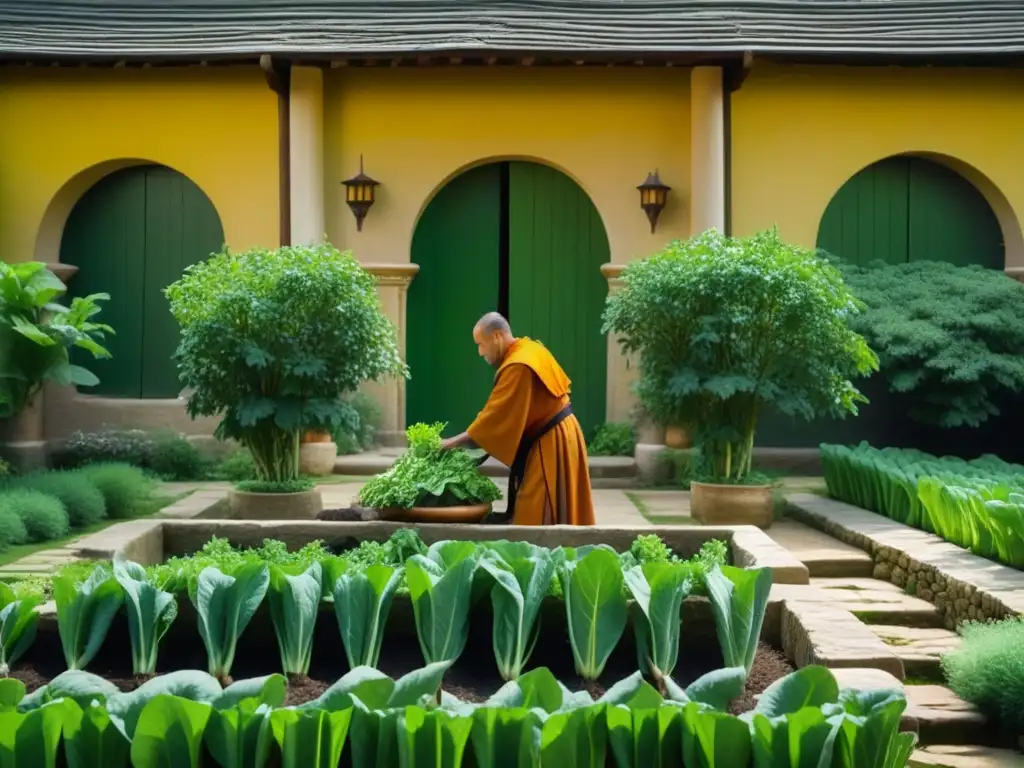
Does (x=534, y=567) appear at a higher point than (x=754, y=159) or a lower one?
lower

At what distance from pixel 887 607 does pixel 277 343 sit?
442 cm

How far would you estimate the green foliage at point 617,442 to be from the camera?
1191cm

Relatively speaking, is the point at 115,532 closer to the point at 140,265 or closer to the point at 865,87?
the point at 140,265

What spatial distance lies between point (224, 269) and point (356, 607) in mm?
5204

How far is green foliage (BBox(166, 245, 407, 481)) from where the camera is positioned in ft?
28.4

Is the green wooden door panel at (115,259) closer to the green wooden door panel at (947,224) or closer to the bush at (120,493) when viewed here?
the bush at (120,493)

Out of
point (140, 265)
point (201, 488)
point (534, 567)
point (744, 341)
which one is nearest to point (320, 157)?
point (140, 265)

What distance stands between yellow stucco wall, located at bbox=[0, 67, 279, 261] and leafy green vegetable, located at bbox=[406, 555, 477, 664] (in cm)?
874

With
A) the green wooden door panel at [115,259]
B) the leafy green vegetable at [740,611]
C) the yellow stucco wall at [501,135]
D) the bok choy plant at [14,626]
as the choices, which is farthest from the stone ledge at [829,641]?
the green wooden door panel at [115,259]

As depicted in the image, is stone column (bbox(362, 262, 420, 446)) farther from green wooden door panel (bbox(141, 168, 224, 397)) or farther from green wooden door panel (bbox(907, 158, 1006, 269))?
green wooden door panel (bbox(907, 158, 1006, 269))

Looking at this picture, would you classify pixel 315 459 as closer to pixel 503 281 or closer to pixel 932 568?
pixel 503 281

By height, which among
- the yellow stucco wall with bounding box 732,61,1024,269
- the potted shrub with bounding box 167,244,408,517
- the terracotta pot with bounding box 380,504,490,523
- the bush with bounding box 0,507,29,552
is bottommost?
the bush with bounding box 0,507,29,552

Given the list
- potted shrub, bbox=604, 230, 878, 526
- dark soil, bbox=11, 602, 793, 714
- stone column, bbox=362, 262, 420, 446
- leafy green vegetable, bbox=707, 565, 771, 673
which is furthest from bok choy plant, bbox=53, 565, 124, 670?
stone column, bbox=362, 262, 420, 446

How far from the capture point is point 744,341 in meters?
8.93
